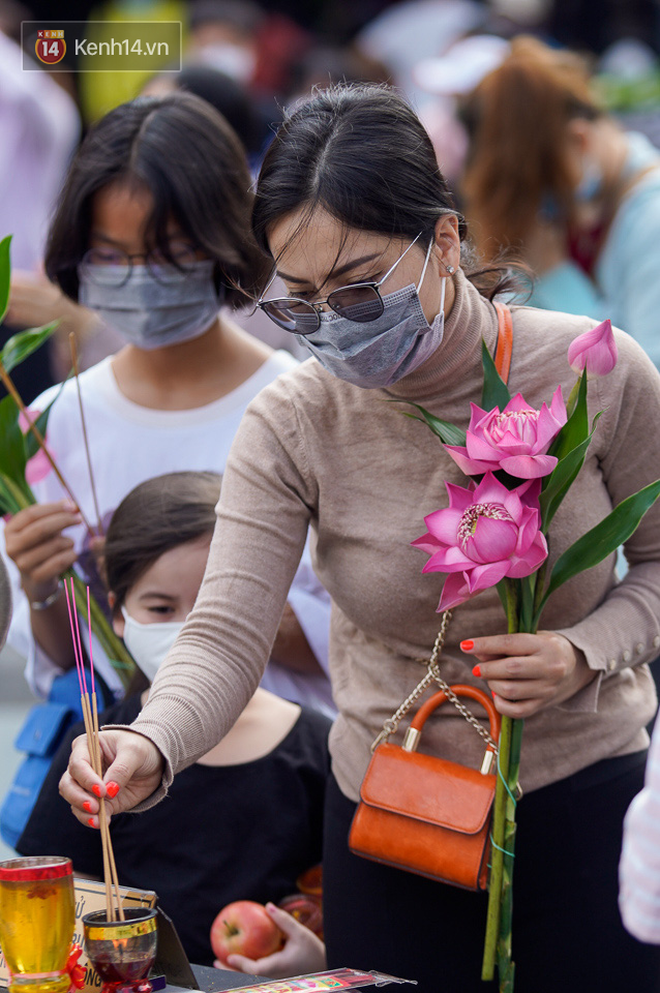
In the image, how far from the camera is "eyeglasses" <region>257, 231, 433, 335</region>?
58.8 inches

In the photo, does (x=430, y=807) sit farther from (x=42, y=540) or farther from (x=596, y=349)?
(x=42, y=540)

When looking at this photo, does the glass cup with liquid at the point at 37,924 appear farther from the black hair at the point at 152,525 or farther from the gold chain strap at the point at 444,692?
the black hair at the point at 152,525

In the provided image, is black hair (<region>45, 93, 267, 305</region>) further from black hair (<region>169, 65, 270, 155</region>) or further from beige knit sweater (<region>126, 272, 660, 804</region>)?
black hair (<region>169, 65, 270, 155</region>)

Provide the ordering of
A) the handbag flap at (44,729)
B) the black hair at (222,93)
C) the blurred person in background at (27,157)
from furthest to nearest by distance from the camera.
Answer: the blurred person in background at (27,157) < the black hair at (222,93) < the handbag flap at (44,729)

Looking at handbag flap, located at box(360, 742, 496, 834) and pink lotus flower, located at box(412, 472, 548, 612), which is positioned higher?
pink lotus flower, located at box(412, 472, 548, 612)

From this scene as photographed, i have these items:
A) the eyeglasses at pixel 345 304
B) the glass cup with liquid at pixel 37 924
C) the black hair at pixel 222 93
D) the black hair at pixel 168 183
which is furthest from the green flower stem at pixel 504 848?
the black hair at pixel 222 93

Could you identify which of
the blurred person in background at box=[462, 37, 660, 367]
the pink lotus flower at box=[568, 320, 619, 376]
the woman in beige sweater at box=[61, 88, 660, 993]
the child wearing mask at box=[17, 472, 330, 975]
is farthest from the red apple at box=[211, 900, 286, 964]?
the blurred person in background at box=[462, 37, 660, 367]

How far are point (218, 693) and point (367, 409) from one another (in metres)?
0.43

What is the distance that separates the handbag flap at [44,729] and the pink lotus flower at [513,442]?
45.0 inches

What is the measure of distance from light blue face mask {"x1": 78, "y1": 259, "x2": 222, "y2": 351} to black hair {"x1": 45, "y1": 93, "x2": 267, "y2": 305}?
3 cm

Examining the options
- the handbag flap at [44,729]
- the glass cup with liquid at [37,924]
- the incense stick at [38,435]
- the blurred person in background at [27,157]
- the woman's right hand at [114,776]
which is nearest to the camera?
the glass cup with liquid at [37,924]

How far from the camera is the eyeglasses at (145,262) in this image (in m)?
2.17

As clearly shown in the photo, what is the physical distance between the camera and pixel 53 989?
47.1 inches

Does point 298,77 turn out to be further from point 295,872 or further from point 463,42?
point 295,872
